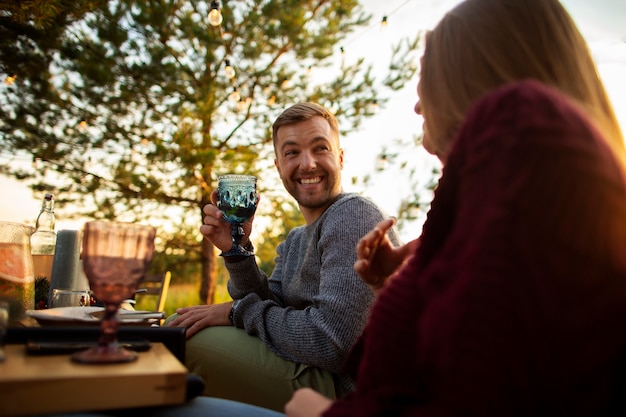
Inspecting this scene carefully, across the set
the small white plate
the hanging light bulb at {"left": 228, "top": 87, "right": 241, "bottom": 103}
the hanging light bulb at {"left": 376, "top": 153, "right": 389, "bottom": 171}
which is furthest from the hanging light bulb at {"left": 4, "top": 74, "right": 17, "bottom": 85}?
the small white plate

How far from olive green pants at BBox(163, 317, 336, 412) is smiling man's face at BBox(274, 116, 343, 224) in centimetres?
64

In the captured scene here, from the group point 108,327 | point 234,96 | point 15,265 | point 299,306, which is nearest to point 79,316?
point 15,265

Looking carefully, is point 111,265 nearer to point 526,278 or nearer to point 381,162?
point 526,278

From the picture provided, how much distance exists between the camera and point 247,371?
1.65 metres

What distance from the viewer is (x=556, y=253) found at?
56cm

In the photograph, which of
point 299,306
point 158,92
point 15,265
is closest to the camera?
point 15,265

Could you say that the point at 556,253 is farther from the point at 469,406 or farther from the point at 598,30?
the point at 598,30

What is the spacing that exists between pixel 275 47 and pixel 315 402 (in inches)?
239

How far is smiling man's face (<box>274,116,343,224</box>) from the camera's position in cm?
218

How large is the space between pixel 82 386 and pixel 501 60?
29.4 inches

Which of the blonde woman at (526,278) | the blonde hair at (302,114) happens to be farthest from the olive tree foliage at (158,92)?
the blonde woman at (526,278)

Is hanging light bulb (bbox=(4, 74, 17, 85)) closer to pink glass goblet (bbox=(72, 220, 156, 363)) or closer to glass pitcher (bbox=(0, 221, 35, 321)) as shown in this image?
glass pitcher (bbox=(0, 221, 35, 321))

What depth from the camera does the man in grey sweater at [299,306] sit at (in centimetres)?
158

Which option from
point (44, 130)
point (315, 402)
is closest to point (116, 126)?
point (44, 130)
